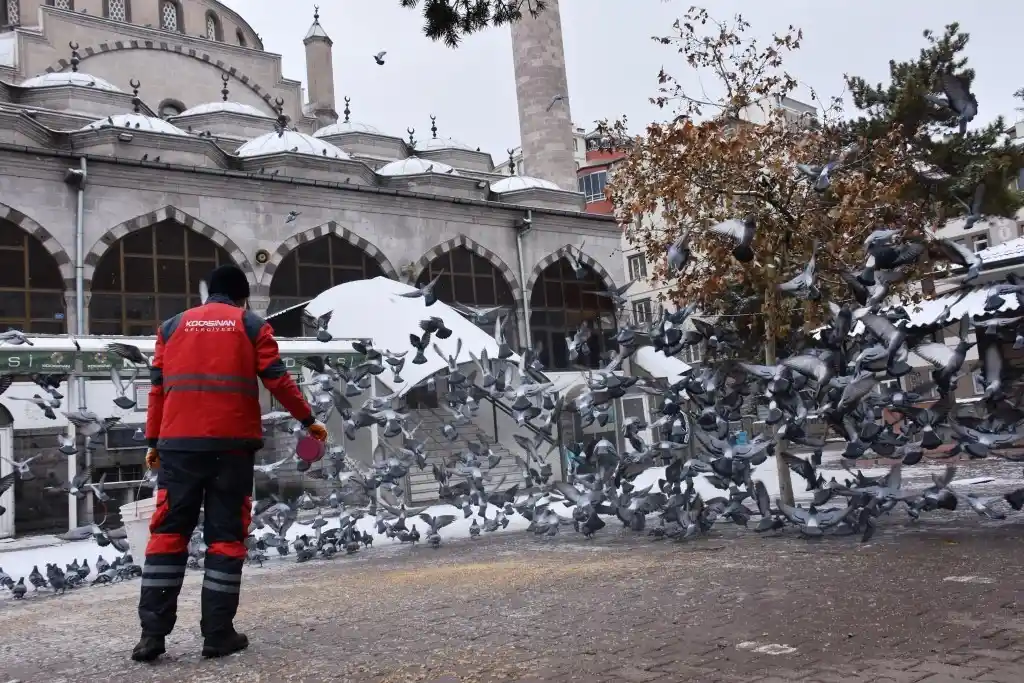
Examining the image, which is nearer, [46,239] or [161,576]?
[161,576]

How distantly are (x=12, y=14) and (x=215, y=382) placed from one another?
34234 mm

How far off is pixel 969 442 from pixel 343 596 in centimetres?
473

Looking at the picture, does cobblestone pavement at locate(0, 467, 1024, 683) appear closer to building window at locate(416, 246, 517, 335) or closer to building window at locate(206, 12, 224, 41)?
building window at locate(416, 246, 517, 335)

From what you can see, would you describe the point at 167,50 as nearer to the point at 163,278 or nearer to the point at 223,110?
the point at 223,110

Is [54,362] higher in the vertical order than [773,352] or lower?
higher

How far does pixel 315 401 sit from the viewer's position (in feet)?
29.9

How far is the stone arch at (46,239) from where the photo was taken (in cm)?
1686

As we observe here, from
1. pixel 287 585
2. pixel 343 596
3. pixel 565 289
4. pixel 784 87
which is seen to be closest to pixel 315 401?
pixel 287 585

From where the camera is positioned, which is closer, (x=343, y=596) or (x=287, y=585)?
(x=343, y=596)

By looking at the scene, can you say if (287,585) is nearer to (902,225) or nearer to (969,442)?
(969,442)

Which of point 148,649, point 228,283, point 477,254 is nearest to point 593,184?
point 477,254

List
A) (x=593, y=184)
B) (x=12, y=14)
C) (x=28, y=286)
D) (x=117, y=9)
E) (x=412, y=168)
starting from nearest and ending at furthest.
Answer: (x=28, y=286), (x=412, y=168), (x=12, y=14), (x=117, y=9), (x=593, y=184)

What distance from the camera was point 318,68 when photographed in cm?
3459

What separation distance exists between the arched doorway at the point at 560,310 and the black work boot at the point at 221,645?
1918 centimetres
